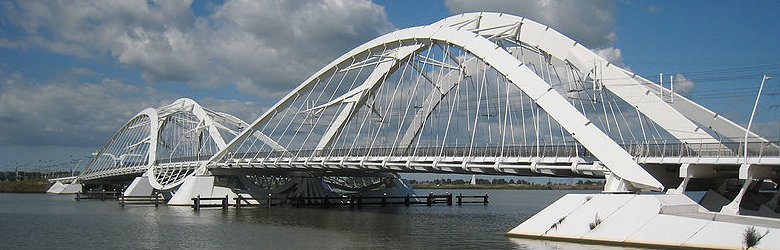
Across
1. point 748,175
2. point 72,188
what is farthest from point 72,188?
point 748,175

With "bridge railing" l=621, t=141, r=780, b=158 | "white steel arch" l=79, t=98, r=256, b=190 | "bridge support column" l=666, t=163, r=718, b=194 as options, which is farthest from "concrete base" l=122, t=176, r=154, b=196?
"bridge support column" l=666, t=163, r=718, b=194

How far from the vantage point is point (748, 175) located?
1083 inches

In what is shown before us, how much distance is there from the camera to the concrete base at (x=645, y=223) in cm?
2486

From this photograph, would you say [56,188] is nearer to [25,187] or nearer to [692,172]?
[25,187]

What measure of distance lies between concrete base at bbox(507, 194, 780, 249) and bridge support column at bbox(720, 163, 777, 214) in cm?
97

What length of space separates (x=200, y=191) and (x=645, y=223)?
1731 inches

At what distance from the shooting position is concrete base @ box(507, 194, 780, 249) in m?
24.9

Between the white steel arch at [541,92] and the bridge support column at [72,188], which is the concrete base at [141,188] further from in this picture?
the white steel arch at [541,92]

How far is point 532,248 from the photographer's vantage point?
91.4 feet

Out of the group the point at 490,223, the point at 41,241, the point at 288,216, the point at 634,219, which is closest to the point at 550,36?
the point at 490,223

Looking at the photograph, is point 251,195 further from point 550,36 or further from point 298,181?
point 550,36

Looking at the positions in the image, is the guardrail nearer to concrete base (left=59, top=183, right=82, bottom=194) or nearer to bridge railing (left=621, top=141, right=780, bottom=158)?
bridge railing (left=621, top=141, right=780, bottom=158)

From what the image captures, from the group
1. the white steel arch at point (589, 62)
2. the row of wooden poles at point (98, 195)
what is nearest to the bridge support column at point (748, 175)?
the white steel arch at point (589, 62)

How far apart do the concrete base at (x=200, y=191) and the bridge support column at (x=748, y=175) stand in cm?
4310
